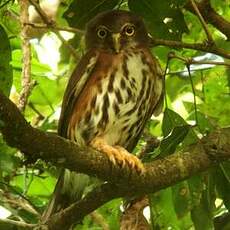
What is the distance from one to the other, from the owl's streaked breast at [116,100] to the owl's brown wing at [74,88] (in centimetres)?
3

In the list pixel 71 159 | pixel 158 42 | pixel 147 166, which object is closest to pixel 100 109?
pixel 158 42

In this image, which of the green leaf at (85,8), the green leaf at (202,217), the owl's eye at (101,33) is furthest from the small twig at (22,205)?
the owl's eye at (101,33)

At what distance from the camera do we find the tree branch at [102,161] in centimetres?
214

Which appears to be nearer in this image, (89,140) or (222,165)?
(222,165)

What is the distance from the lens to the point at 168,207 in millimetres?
3443

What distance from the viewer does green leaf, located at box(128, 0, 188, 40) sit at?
3.24 m

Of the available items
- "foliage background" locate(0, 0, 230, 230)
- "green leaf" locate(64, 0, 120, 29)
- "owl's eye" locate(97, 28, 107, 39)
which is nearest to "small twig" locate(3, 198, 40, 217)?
"foliage background" locate(0, 0, 230, 230)

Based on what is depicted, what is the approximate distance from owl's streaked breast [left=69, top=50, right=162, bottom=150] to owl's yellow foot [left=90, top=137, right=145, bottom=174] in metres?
0.10

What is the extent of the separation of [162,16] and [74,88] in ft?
1.93

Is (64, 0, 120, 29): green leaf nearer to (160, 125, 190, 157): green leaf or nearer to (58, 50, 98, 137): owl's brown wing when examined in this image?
(58, 50, 98, 137): owl's brown wing

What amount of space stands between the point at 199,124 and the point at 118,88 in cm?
42

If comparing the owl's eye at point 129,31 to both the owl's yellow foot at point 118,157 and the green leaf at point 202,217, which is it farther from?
the green leaf at point 202,217

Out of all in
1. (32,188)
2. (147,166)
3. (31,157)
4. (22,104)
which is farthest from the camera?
(32,188)

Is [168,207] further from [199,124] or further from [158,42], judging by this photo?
[158,42]
